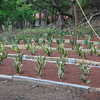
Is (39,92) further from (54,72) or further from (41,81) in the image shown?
(54,72)

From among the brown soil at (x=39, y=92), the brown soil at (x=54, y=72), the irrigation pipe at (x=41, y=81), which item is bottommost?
the brown soil at (x=39, y=92)

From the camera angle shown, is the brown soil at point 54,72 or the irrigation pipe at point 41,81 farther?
the brown soil at point 54,72

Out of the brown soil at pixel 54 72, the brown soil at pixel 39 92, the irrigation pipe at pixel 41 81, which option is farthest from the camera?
the brown soil at pixel 54 72

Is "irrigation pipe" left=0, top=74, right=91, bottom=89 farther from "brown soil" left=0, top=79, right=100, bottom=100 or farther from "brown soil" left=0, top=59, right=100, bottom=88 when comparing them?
"brown soil" left=0, top=59, right=100, bottom=88

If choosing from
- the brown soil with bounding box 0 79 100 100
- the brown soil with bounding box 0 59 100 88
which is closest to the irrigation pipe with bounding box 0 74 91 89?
the brown soil with bounding box 0 79 100 100

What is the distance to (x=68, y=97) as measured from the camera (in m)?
6.19

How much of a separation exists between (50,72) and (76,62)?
Result: 1.77m

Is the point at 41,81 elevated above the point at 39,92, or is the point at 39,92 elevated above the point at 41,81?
the point at 41,81

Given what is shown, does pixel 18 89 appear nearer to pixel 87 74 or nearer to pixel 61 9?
pixel 87 74

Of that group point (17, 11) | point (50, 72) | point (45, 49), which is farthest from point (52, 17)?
point (50, 72)

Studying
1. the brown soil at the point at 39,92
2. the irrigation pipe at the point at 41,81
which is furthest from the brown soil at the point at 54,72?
the brown soil at the point at 39,92

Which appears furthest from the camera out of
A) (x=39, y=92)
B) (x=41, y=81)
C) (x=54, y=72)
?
(x=54, y=72)

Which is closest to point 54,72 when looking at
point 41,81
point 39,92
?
point 41,81

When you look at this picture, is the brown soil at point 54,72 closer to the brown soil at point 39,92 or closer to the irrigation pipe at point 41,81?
the irrigation pipe at point 41,81
